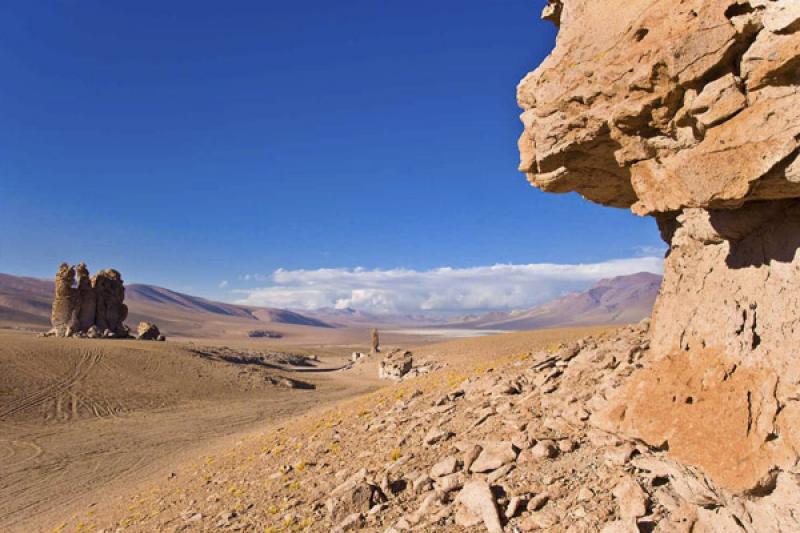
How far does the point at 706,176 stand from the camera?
21.3 ft

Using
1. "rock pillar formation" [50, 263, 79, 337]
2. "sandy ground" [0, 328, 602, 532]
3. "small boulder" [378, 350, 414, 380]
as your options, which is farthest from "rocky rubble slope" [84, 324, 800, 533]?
"rock pillar formation" [50, 263, 79, 337]

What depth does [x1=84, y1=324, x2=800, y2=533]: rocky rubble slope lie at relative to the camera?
6398mm

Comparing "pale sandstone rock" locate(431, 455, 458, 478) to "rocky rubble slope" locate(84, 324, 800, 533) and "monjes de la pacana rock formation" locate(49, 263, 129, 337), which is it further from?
"monjes de la pacana rock formation" locate(49, 263, 129, 337)

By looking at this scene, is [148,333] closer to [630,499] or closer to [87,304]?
[87,304]

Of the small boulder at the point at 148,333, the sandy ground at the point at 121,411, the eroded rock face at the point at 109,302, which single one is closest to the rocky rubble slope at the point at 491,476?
the sandy ground at the point at 121,411

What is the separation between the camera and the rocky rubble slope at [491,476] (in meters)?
6.40

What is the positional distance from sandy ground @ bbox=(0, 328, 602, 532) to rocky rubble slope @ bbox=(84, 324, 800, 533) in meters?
5.05

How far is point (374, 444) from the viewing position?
12.5 m

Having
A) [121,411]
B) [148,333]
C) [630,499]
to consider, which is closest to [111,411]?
[121,411]

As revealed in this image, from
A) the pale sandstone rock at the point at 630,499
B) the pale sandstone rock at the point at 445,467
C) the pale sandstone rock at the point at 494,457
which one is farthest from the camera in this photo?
the pale sandstone rock at the point at 445,467

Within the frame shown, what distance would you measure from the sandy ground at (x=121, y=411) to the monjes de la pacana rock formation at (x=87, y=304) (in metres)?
10.7

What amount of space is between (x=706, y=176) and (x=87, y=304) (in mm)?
69167

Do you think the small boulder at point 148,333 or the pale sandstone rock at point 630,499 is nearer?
the pale sandstone rock at point 630,499

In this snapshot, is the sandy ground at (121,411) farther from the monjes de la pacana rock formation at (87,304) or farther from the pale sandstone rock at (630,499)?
the pale sandstone rock at (630,499)
